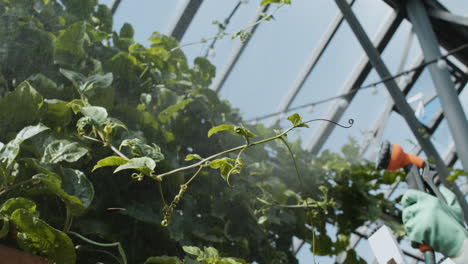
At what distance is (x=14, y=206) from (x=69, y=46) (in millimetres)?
536

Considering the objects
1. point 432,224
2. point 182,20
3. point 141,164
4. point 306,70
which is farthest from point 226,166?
point 306,70

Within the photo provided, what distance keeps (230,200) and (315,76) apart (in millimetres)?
2324

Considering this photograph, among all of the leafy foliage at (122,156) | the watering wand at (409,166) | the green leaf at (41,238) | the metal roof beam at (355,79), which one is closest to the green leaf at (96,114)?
the leafy foliage at (122,156)

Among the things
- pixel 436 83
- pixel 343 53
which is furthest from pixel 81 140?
pixel 343 53

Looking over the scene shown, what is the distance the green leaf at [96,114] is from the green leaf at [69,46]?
0.30m

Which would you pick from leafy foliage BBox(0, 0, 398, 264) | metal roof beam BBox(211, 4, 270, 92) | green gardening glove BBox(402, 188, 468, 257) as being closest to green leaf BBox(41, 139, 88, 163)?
leafy foliage BBox(0, 0, 398, 264)

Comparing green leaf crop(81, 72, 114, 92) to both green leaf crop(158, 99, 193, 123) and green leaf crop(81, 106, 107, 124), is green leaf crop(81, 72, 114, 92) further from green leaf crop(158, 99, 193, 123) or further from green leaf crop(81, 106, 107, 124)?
green leaf crop(158, 99, 193, 123)

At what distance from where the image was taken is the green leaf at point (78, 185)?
79cm

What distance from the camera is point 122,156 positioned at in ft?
2.56

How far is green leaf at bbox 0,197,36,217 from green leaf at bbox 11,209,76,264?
24mm

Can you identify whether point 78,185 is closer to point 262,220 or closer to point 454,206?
point 262,220

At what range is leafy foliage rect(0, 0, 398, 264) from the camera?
0.74 m

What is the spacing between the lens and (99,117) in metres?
0.85

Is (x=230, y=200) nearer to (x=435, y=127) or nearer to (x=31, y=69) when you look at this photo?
(x=31, y=69)
